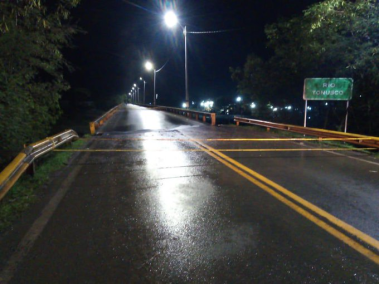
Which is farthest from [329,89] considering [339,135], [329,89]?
[339,135]

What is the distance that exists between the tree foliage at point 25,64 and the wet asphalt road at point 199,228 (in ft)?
9.24

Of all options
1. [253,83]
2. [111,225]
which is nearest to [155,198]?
[111,225]

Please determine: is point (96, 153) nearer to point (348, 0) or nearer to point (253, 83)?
point (348, 0)

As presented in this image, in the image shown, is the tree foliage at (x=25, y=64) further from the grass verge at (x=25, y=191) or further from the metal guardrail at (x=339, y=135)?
the metal guardrail at (x=339, y=135)

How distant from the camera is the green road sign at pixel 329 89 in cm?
1587

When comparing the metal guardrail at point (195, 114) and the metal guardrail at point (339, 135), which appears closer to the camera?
the metal guardrail at point (339, 135)

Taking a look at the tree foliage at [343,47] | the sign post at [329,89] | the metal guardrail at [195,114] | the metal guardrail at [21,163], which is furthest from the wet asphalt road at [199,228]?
the metal guardrail at [195,114]

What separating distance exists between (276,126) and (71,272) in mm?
16147

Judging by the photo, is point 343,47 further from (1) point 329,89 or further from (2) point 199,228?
(2) point 199,228

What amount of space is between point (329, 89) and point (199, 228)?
44.4ft

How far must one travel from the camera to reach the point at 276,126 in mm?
18453

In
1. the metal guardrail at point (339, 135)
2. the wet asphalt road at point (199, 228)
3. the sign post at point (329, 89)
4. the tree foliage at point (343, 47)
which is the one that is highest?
the tree foliage at point (343, 47)

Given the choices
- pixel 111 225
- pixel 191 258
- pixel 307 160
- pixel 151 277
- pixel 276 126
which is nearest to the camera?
pixel 151 277

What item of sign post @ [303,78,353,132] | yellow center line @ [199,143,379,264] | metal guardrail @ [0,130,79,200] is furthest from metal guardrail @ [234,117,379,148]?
metal guardrail @ [0,130,79,200]
